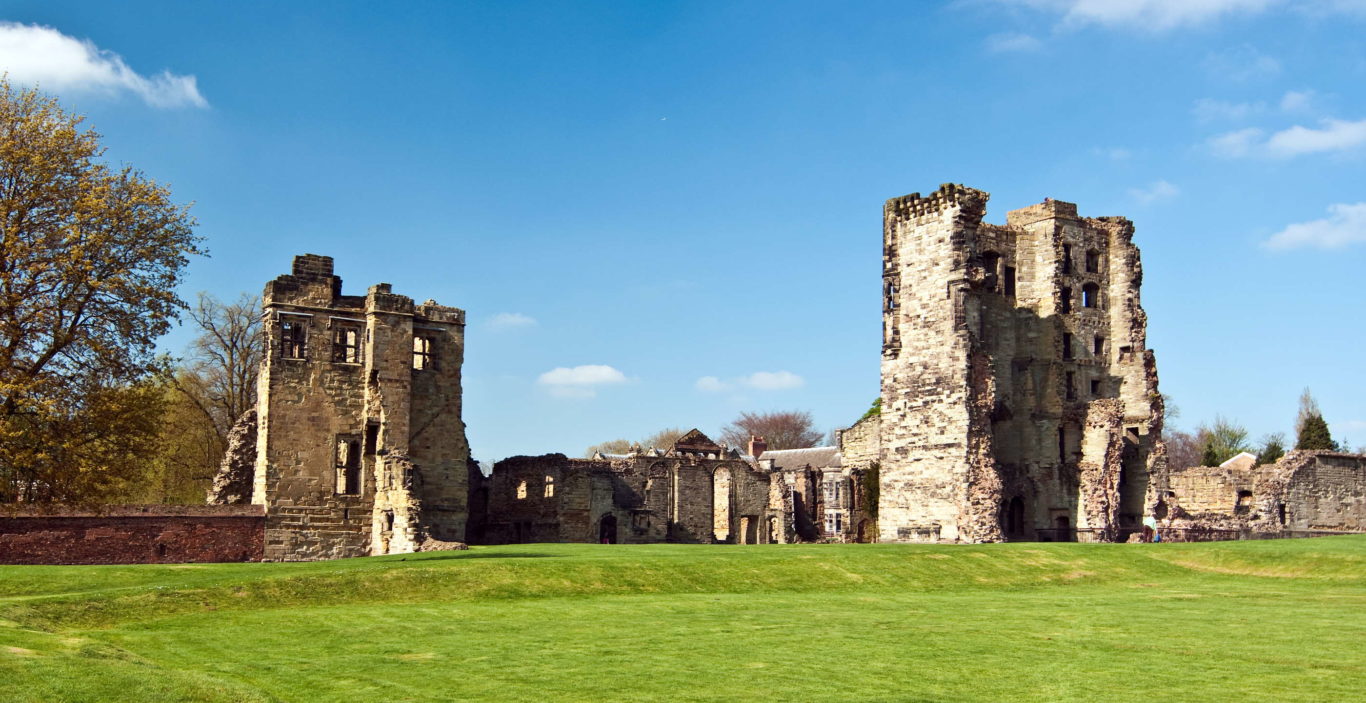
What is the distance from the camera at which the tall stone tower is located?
43.8m

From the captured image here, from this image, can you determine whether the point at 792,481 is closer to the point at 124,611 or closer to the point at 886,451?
the point at 886,451

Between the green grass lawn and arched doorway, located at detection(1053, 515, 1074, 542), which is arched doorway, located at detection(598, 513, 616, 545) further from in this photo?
the green grass lawn

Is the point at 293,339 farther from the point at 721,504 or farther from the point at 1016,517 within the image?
the point at 721,504

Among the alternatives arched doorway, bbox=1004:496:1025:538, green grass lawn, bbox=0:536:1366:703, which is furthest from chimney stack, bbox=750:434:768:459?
green grass lawn, bbox=0:536:1366:703

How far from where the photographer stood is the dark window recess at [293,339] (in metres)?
36.7

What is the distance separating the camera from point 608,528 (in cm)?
5416

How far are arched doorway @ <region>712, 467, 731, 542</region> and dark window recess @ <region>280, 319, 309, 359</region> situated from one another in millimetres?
28478

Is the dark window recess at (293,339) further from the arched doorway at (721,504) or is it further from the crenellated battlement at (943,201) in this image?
the arched doorway at (721,504)

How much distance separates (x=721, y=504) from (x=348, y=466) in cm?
2796

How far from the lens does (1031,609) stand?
22266 millimetres

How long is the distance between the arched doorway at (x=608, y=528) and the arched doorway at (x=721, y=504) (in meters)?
8.49

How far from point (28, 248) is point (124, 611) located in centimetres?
1208

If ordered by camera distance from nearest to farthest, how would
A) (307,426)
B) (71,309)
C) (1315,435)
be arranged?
1. (71,309)
2. (307,426)
3. (1315,435)

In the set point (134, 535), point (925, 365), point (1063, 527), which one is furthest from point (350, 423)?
point (1063, 527)
